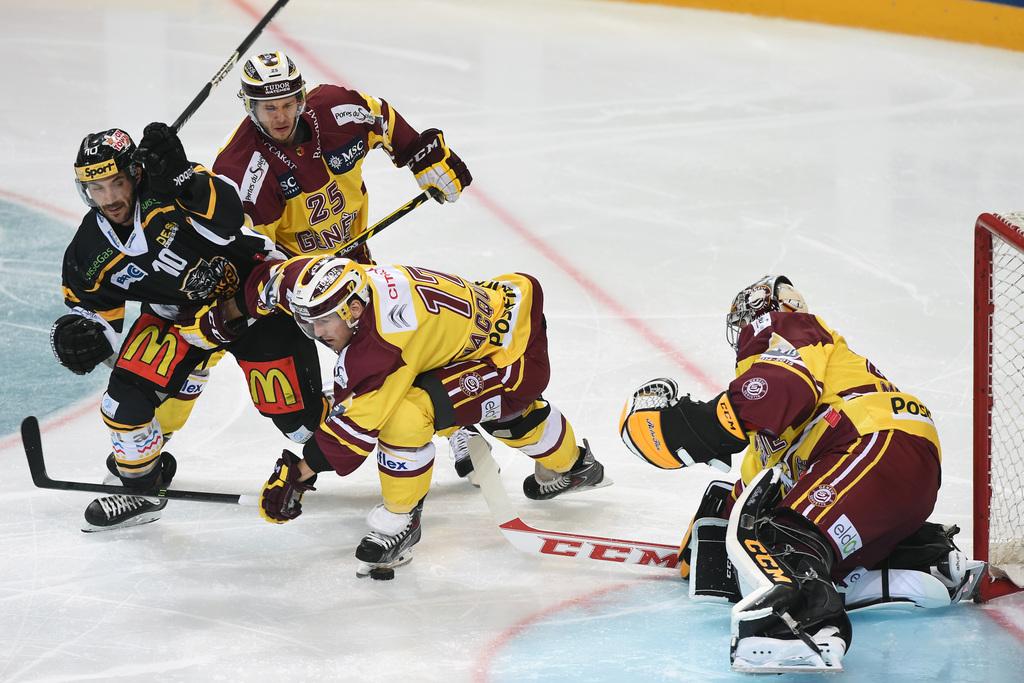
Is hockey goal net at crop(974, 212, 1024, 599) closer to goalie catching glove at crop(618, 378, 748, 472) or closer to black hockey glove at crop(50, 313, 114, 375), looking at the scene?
goalie catching glove at crop(618, 378, 748, 472)

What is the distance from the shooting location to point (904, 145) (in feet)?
21.0

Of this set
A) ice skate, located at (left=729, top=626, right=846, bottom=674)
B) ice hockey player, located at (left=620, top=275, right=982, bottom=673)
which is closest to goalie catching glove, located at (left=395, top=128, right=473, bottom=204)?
ice hockey player, located at (left=620, top=275, right=982, bottom=673)

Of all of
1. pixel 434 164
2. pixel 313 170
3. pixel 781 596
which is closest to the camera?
pixel 781 596

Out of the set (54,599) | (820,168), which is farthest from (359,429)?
(820,168)

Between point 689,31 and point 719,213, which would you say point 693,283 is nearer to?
point 719,213

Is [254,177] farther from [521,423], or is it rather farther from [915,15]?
[915,15]

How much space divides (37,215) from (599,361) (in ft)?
8.50

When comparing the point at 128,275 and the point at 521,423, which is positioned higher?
the point at 128,275

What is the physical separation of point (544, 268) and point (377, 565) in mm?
2097

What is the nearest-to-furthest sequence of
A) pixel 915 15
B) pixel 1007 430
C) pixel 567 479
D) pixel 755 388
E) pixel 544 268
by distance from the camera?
pixel 755 388, pixel 1007 430, pixel 567 479, pixel 544 268, pixel 915 15

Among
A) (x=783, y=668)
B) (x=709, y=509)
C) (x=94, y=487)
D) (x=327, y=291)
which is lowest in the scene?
(x=783, y=668)

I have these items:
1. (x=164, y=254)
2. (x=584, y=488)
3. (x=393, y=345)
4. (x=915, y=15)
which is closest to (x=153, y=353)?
(x=164, y=254)

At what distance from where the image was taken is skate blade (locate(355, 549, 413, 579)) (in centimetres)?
332

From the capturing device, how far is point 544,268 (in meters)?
5.20
